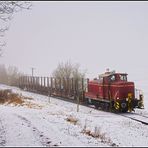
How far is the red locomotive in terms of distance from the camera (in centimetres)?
2720

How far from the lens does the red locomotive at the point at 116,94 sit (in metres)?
27.2

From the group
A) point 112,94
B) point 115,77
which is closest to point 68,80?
point 115,77

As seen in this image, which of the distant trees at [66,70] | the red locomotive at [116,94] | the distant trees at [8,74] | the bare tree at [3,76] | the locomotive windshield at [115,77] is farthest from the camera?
the bare tree at [3,76]

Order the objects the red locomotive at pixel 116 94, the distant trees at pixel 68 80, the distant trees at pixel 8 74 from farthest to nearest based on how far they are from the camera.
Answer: the distant trees at pixel 8 74 < the distant trees at pixel 68 80 < the red locomotive at pixel 116 94

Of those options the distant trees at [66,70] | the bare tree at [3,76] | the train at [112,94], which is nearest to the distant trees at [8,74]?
the bare tree at [3,76]

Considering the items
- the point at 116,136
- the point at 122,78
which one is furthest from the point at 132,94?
the point at 116,136

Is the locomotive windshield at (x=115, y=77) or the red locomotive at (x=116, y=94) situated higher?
the locomotive windshield at (x=115, y=77)

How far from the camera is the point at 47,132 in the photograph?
488 inches

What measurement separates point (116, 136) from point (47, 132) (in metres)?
3.25

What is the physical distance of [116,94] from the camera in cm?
2742

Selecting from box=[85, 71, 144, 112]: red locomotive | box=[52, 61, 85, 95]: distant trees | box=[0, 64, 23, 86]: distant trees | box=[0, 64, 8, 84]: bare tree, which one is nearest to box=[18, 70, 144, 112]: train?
box=[85, 71, 144, 112]: red locomotive

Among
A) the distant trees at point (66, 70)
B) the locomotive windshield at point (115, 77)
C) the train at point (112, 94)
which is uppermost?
the distant trees at point (66, 70)

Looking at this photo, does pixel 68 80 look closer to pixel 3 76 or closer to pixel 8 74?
pixel 3 76

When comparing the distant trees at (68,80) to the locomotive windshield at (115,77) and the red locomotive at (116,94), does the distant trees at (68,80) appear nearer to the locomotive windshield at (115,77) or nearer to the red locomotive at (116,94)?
the red locomotive at (116,94)
